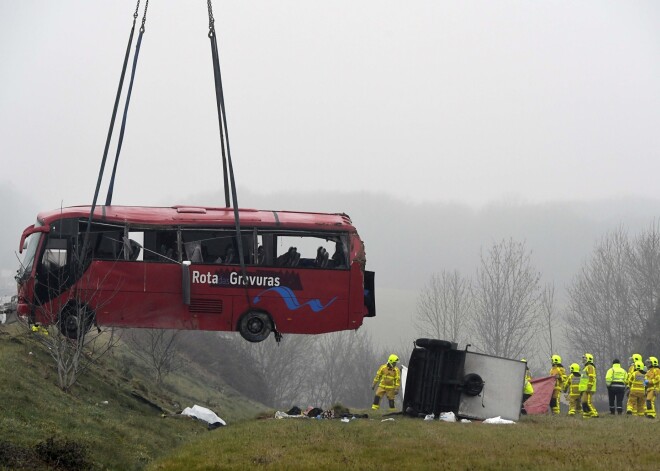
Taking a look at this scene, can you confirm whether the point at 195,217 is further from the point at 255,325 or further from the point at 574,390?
the point at 574,390

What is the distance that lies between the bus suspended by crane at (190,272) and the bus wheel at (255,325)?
0.03 m

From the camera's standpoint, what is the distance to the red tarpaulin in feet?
100

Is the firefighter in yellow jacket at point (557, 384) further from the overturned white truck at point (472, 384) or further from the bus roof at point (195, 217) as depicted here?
the bus roof at point (195, 217)

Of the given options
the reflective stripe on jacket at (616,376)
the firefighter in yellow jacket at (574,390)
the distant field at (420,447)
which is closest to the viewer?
the distant field at (420,447)

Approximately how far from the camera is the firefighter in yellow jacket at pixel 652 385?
2669cm

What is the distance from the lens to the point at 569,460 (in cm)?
1606

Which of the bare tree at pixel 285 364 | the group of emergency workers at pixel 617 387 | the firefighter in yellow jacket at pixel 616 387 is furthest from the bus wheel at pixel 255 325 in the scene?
the bare tree at pixel 285 364

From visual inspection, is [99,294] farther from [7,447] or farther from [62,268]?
[7,447]

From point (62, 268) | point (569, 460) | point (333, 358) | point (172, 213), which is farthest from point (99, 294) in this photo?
point (333, 358)

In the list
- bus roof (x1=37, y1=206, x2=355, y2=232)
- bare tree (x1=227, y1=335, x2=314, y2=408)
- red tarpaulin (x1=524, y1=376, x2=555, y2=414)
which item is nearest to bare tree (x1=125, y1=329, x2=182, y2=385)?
red tarpaulin (x1=524, y1=376, x2=555, y2=414)

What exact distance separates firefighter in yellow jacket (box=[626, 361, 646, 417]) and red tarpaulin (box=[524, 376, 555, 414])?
143 inches

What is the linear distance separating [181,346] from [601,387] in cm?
3458

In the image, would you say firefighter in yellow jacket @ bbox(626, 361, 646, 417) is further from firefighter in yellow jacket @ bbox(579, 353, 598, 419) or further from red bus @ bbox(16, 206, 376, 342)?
red bus @ bbox(16, 206, 376, 342)

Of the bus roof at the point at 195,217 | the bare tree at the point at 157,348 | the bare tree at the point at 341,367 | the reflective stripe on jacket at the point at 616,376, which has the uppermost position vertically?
the bus roof at the point at 195,217
